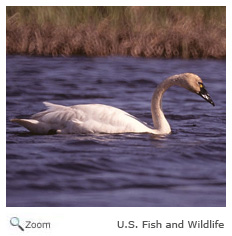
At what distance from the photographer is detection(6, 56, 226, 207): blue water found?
23.0 ft

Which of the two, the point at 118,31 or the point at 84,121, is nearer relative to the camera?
the point at 84,121

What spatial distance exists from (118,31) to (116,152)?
7.19 m

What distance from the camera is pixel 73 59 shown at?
14.9 metres

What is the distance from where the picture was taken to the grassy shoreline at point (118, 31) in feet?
47.9

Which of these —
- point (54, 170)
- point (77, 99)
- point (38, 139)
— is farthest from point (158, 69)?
point (54, 170)

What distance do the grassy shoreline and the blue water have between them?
0.59 metres

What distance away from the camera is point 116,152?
8.59 metres

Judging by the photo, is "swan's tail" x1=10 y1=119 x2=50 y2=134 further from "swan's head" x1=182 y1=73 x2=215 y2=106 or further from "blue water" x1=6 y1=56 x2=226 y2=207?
"swan's head" x1=182 y1=73 x2=215 y2=106

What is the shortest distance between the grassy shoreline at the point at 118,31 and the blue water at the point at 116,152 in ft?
1.92

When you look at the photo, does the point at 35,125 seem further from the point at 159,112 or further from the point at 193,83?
the point at 193,83

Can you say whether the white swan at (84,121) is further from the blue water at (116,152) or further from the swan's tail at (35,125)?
the blue water at (116,152)
